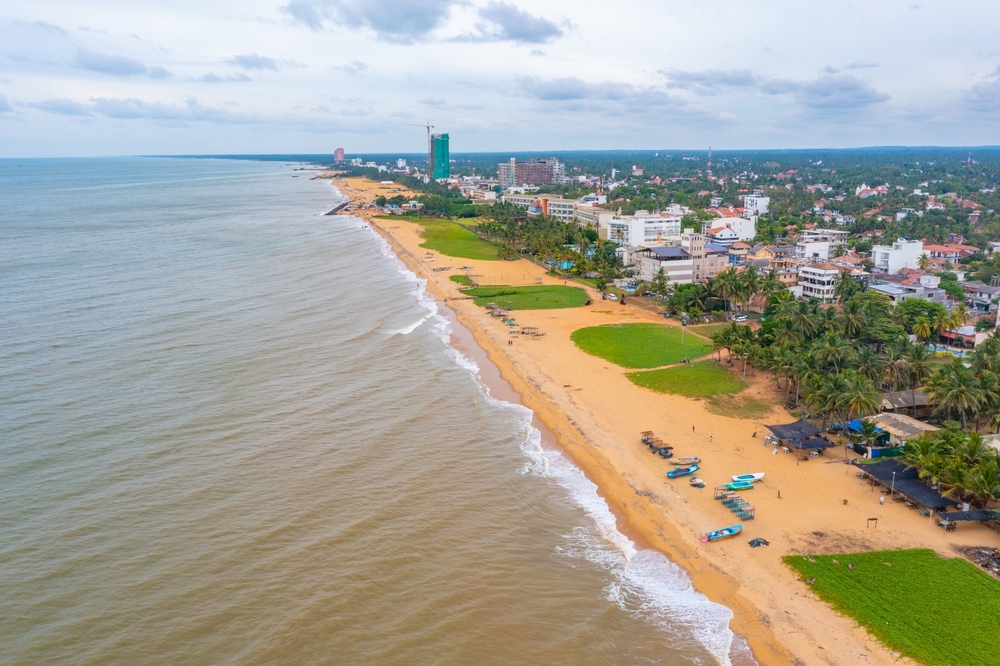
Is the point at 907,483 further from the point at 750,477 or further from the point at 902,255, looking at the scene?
the point at 902,255

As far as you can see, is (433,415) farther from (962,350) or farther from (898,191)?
(898,191)

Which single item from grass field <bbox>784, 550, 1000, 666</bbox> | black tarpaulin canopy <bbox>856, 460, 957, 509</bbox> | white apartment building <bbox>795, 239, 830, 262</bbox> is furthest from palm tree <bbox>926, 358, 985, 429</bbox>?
white apartment building <bbox>795, 239, 830, 262</bbox>

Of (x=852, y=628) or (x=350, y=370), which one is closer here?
(x=852, y=628)

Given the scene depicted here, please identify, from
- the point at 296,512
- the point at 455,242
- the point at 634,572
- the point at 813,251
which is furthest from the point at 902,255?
the point at 296,512

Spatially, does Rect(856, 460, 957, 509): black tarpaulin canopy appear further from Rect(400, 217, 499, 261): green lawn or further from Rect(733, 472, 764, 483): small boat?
Rect(400, 217, 499, 261): green lawn

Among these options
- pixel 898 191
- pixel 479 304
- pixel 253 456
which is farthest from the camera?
pixel 898 191

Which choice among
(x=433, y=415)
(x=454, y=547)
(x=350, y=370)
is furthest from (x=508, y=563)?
(x=350, y=370)
